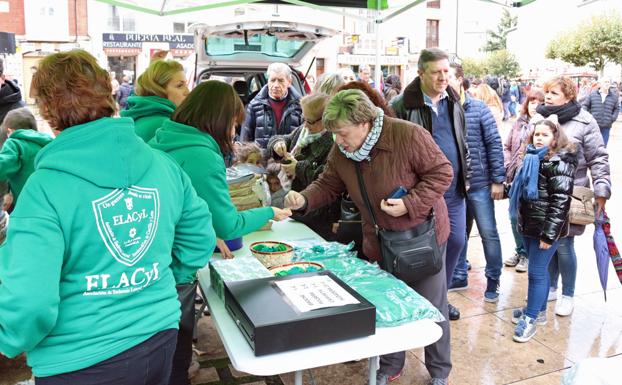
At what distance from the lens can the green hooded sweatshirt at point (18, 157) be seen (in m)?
2.99

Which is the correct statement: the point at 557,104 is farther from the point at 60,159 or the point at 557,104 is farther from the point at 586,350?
the point at 60,159

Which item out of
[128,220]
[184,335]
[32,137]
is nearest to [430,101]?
[184,335]

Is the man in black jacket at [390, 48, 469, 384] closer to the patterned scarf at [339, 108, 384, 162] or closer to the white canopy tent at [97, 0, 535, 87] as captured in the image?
the patterned scarf at [339, 108, 384, 162]

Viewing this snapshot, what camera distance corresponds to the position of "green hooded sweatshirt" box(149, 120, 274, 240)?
7.07ft

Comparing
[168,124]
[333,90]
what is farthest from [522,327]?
[168,124]

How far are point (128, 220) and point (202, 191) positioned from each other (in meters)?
0.71

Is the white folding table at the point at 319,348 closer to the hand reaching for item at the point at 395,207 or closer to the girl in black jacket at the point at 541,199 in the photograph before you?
the hand reaching for item at the point at 395,207

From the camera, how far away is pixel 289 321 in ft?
5.60

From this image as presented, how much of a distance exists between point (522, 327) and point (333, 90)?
1873 mm

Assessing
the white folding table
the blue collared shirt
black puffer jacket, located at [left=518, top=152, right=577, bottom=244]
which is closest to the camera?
the white folding table

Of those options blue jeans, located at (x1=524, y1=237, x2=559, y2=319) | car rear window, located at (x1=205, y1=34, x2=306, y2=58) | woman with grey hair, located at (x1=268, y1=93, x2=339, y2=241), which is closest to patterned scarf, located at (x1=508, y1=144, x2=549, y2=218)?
blue jeans, located at (x1=524, y1=237, x2=559, y2=319)

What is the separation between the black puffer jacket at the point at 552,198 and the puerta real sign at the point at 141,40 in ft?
91.3

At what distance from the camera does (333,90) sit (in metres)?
3.66

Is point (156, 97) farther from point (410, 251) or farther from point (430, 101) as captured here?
point (430, 101)
